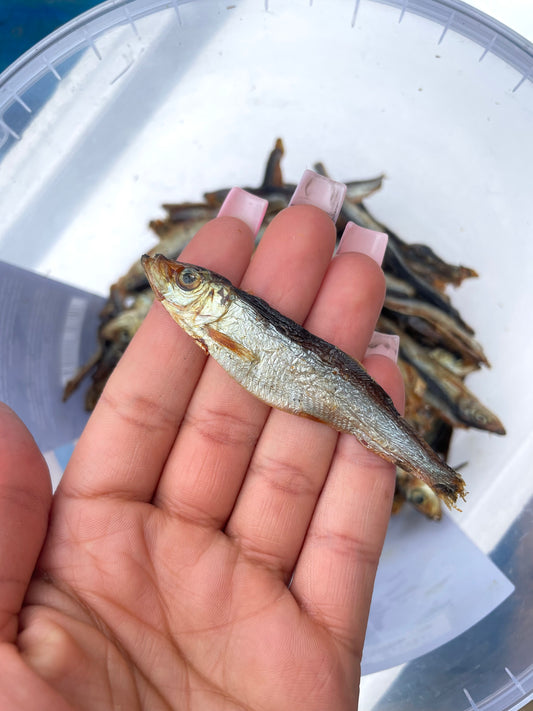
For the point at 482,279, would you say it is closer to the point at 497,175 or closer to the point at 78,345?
the point at 497,175

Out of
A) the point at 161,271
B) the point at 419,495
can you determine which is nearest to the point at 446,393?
the point at 419,495

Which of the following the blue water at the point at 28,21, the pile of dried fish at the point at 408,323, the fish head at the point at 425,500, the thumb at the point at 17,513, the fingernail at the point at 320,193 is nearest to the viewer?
the thumb at the point at 17,513

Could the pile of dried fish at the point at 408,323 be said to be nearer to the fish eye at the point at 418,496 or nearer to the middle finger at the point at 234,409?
the fish eye at the point at 418,496

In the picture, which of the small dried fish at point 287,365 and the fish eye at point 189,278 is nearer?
the small dried fish at point 287,365

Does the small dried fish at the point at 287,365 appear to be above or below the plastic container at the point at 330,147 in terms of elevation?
below

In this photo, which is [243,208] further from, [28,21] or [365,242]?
[28,21]

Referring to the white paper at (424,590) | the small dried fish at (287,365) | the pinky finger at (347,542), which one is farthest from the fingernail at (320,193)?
the white paper at (424,590)
